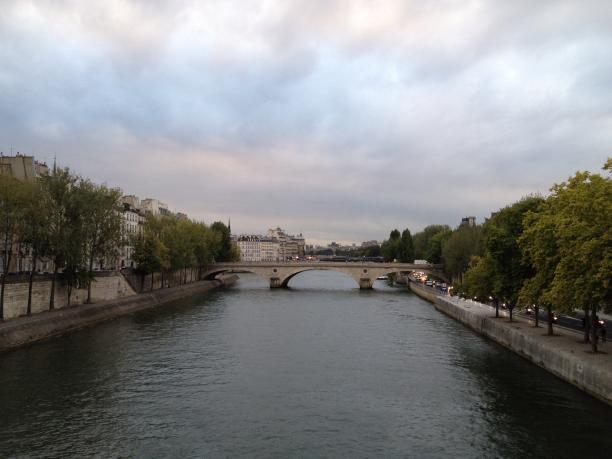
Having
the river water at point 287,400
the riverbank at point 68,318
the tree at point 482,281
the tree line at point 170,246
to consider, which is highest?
the tree line at point 170,246

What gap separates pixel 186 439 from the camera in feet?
68.3

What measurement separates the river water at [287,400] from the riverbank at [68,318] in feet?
5.26

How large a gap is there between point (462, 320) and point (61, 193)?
39.7m

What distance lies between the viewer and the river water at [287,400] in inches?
803

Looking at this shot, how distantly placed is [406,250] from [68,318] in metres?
118

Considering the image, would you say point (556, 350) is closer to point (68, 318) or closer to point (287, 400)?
point (287, 400)

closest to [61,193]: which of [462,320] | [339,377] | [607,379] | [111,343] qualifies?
[111,343]

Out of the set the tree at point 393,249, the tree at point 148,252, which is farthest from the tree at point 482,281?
the tree at point 393,249

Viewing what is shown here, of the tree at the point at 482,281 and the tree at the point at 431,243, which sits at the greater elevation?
the tree at the point at 431,243

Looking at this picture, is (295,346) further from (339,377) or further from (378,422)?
(378,422)

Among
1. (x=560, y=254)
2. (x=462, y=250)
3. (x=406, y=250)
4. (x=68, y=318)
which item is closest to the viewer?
(x=560, y=254)

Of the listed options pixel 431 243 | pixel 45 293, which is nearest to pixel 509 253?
pixel 45 293

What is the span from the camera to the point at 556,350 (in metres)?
30.7

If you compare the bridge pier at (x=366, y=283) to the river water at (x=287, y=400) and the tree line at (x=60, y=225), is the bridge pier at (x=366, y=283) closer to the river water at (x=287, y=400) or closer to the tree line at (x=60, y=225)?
the tree line at (x=60, y=225)
